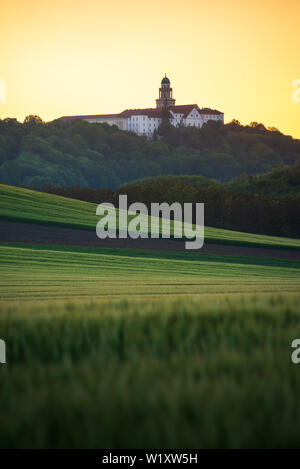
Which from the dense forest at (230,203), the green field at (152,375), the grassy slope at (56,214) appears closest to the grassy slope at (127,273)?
the grassy slope at (56,214)

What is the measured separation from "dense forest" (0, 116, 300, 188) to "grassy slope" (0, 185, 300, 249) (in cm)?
7506

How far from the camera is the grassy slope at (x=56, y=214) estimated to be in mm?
32188

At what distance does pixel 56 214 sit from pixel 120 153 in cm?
12375

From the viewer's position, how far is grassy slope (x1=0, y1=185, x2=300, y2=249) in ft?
106

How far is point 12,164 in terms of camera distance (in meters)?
125

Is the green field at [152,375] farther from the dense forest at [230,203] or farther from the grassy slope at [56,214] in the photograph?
the dense forest at [230,203]

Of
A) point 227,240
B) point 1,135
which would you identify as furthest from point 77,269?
point 1,135

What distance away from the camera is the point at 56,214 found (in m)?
34.4

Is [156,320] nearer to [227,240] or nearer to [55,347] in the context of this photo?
[55,347]

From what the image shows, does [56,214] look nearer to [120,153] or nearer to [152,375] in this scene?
[152,375]

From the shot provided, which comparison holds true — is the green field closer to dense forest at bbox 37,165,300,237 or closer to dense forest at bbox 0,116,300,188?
dense forest at bbox 37,165,300,237

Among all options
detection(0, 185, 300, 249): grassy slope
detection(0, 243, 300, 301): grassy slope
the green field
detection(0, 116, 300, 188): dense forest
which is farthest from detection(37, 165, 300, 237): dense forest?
detection(0, 116, 300, 188): dense forest

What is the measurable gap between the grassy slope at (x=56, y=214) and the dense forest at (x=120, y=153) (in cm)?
7506
